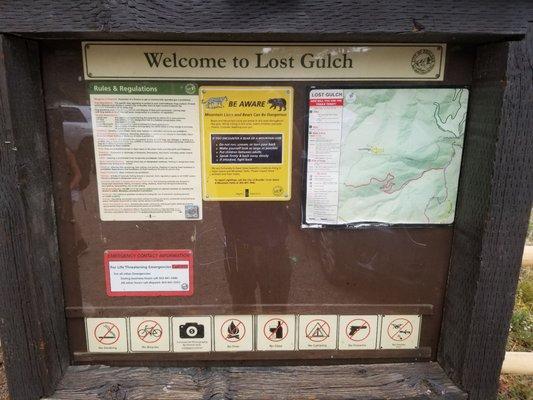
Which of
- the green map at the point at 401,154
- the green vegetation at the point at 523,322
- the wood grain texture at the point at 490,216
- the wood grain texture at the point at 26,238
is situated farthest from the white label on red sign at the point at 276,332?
the green vegetation at the point at 523,322

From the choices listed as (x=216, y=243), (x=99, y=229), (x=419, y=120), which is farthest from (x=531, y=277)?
(x=99, y=229)

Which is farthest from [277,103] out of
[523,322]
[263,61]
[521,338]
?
[523,322]

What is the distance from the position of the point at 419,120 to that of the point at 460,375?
0.95 metres

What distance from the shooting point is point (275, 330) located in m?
1.78

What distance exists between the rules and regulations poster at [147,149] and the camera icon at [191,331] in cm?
44

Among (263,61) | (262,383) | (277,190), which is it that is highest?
(263,61)

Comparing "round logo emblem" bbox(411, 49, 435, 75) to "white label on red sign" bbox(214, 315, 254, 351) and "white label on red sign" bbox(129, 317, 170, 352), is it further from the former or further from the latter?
"white label on red sign" bbox(129, 317, 170, 352)

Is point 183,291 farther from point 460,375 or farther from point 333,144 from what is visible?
point 460,375

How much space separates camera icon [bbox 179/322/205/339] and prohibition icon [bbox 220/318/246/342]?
81mm

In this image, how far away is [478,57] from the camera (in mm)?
1536

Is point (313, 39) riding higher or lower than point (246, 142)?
higher

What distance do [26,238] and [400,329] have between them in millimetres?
1403

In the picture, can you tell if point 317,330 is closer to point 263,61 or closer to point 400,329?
point 400,329

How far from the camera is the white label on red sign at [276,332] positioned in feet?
5.82
